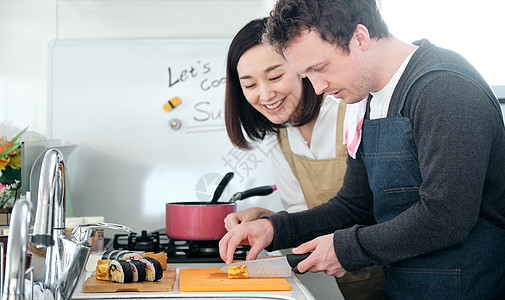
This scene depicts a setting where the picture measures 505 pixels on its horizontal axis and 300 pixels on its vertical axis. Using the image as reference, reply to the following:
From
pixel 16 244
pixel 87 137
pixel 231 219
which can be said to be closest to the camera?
pixel 16 244

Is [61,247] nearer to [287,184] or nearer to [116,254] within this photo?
[116,254]

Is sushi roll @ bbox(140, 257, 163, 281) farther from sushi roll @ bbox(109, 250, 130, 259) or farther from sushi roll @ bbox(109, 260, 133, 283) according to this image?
sushi roll @ bbox(109, 250, 130, 259)

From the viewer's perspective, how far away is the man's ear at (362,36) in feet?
3.47

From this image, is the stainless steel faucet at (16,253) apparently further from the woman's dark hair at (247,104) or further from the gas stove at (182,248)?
the woman's dark hair at (247,104)

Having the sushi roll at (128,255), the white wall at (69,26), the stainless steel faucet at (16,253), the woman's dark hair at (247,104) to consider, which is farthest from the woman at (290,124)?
the stainless steel faucet at (16,253)

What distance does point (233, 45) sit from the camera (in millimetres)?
1526

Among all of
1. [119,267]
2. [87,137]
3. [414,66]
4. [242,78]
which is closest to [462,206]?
[414,66]

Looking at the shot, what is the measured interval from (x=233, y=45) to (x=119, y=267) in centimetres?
72

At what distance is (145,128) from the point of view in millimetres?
1971

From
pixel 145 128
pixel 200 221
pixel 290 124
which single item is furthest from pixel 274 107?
pixel 145 128

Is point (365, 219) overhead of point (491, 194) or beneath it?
beneath

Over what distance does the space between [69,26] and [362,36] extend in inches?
49.3

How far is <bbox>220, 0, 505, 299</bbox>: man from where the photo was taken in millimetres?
933

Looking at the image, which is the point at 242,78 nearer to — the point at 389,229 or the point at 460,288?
the point at 389,229
